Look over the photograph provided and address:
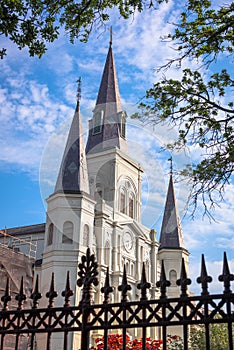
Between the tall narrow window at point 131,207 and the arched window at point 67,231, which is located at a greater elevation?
the tall narrow window at point 131,207

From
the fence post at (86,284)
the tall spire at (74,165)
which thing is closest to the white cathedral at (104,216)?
the tall spire at (74,165)

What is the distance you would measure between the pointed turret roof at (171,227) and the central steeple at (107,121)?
7157 millimetres

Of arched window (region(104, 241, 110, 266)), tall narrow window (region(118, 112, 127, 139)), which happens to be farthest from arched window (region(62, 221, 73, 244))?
tall narrow window (region(118, 112, 127, 139))

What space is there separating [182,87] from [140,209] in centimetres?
3629

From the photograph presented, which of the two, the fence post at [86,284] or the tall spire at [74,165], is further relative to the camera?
the tall spire at [74,165]

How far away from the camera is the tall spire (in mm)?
34469

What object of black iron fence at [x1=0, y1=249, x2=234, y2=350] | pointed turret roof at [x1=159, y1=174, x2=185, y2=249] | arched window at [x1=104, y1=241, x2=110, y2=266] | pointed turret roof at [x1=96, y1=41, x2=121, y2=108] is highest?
pointed turret roof at [x1=96, y1=41, x2=121, y2=108]

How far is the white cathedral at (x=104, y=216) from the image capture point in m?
32.7

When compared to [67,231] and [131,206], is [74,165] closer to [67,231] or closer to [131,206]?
[67,231]

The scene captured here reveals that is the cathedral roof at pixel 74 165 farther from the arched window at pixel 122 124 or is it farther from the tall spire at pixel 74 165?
the arched window at pixel 122 124

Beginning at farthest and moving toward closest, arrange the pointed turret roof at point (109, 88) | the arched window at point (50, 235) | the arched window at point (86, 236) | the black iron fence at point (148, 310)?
1. the pointed turret roof at point (109, 88)
2. the arched window at point (50, 235)
3. the arched window at point (86, 236)
4. the black iron fence at point (148, 310)

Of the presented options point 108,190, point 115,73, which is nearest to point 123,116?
point 115,73

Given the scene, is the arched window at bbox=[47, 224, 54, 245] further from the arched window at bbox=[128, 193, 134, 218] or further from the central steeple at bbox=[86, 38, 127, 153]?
the central steeple at bbox=[86, 38, 127, 153]

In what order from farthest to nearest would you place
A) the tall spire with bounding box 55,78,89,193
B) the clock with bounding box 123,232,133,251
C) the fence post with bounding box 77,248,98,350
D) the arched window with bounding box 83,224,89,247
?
1. the clock with bounding box 123,232,133,251
2. the tall spire with bounding box 55,78,89,193
3. the arched window with bounding box 83,224,89,247
4. the fence post with bounding box 77,248,98,350
